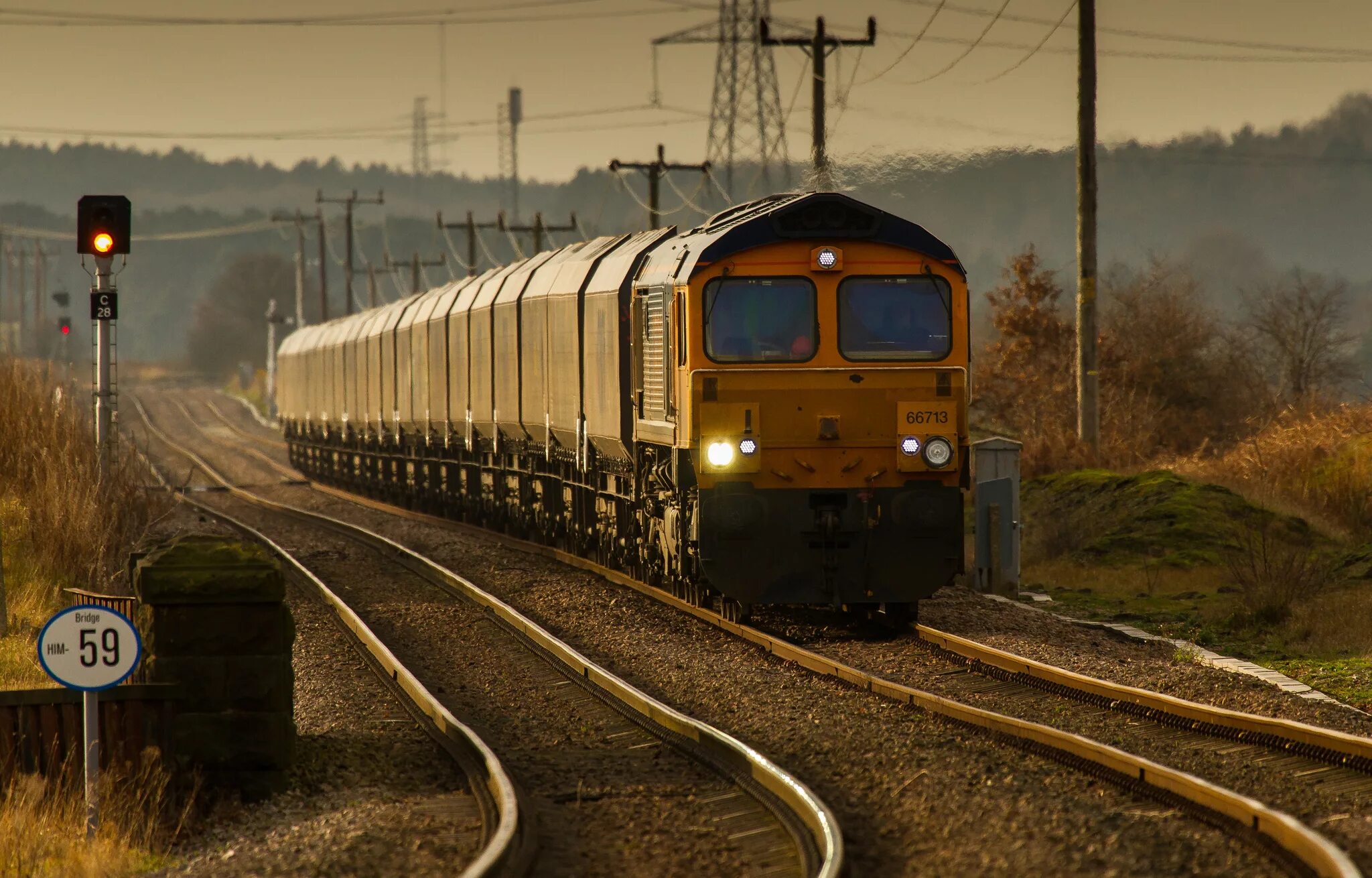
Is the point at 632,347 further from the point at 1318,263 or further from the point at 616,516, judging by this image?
the point at 1318,263

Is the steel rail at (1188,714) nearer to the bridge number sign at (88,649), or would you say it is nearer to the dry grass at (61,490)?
the bridge number sign at (88,649)

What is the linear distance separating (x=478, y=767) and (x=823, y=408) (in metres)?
5.28

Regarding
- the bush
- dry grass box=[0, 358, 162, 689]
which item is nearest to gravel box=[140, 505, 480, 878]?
dry grass box=[0, 358, 162, 689]

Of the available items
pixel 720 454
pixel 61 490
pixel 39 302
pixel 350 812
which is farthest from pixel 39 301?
pixel 350 812

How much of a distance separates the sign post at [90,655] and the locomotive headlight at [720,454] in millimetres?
5684

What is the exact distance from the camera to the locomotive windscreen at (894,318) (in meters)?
13.2

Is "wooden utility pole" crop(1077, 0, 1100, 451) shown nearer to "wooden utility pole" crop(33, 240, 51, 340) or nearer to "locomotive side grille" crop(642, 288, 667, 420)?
Answer: "locomotive side grille" crop(642, 288, 667, 420)

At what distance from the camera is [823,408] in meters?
13.0

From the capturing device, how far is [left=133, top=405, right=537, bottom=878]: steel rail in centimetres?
665

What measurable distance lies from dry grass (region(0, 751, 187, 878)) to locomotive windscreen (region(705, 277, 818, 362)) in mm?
6099

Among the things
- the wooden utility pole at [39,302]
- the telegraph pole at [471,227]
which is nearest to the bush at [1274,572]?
the telegraph pole at [471,227]

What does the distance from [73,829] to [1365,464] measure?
1744cm

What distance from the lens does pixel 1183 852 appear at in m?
6.46

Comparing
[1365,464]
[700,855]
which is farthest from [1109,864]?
[1365,464]
